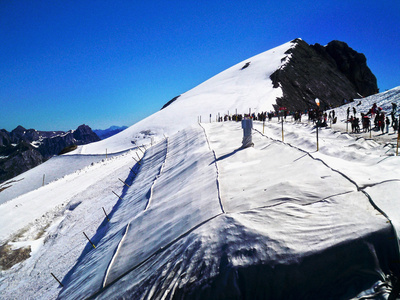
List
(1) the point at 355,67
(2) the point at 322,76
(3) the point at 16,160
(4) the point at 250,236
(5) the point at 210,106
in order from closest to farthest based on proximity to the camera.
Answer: (4) the point at 250,236
(5) the point at 210,106
(2) the point at 322,76
(1) the point at 355,67
(3) the point at 16,160

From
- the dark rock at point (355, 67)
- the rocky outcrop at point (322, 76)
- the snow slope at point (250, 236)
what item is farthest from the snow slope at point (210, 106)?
the snow slope at point (250, 236)

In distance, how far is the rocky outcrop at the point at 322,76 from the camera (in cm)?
5206

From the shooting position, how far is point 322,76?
60188 millimetres

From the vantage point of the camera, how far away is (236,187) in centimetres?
739

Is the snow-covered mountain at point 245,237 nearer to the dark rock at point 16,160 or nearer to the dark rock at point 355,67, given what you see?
the dark rock at point 355,67

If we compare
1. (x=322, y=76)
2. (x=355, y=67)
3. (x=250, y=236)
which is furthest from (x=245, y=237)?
(x=355, y=67)

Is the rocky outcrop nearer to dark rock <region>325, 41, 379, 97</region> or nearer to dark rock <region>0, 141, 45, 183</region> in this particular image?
dark rock <region>325, 41, 379, 97</region>

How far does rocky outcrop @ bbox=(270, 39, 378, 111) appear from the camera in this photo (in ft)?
171

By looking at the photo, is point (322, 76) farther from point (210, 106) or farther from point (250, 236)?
point (250, 236)

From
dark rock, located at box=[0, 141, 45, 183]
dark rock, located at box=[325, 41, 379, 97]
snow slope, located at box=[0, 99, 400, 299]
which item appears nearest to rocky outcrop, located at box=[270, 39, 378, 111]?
dark rock, located at box=[325, 41, 379, 97]

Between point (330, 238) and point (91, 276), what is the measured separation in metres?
7.04

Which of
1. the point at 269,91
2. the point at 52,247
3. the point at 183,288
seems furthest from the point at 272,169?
the point at 269,91

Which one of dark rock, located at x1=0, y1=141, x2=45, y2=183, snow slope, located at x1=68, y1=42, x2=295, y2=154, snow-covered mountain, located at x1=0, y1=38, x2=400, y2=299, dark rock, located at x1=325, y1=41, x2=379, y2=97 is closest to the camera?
snow-covered mountain, located at x1=0, y1=38, x2=400, y2=299

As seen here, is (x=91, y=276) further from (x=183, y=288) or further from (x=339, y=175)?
(x=339, y=175)
